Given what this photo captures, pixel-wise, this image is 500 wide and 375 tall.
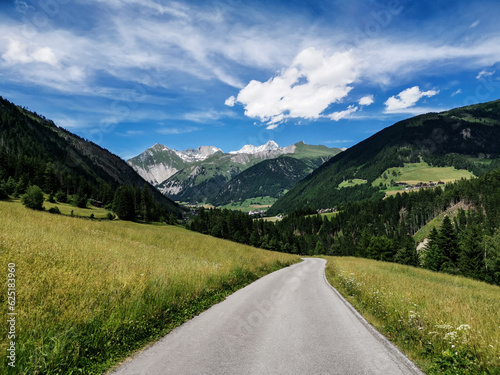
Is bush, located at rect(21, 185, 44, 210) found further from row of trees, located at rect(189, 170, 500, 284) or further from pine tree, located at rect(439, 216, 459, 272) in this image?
pine tree, located at rect(439, 216, 459, 272)

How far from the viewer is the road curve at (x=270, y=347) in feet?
17.2

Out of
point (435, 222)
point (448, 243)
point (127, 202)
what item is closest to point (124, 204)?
point (127, 202)

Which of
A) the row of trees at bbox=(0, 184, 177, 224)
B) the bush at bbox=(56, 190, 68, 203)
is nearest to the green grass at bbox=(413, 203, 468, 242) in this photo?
the row of trees at bbox=(0, 184, 177, 224)

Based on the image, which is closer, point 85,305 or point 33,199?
point 85,305

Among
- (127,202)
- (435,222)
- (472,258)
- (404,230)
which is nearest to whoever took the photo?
(472,258)

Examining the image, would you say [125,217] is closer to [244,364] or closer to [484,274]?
[244,364]

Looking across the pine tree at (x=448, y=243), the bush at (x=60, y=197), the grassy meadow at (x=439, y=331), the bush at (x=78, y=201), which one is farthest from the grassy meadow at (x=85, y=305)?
the bush at (x=60, y=197)

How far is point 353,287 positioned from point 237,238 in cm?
9359

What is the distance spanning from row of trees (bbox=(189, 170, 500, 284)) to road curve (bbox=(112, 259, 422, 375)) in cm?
7240

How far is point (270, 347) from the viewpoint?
6363 mm

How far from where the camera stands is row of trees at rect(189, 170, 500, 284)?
6173cm

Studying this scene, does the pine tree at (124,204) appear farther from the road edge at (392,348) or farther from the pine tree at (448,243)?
the pine tree at (448,243)

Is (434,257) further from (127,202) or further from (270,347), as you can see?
(127,202)

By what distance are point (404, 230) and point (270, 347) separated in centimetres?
16490
